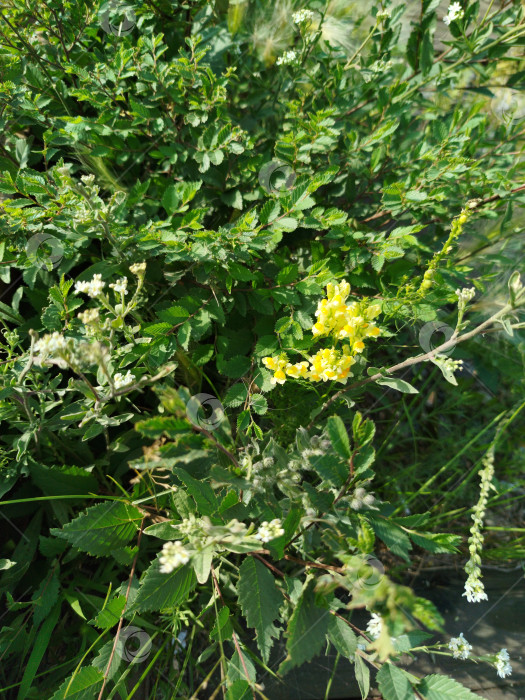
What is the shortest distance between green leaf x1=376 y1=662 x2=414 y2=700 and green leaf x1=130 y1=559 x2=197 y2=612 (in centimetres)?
44

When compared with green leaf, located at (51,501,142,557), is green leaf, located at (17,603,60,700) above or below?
below

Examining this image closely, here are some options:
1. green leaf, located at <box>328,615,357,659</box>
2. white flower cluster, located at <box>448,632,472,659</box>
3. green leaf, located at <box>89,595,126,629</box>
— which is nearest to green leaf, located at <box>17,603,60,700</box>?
green leaf, located at <box>89,595,126,629</box>

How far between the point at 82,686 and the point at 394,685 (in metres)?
0.66

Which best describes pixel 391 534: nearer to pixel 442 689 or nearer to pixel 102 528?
pixel 442 689

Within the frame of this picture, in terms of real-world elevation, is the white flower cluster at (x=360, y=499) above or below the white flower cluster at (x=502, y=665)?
above

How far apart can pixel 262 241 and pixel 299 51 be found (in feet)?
2.26

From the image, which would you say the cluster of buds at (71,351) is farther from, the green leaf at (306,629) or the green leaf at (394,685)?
the green leaf at (394,685)

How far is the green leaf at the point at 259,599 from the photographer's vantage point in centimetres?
92

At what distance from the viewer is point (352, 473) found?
3.13ft

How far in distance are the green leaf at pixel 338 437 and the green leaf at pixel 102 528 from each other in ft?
1.83

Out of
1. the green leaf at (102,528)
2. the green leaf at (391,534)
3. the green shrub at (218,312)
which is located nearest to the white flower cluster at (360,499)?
the green shrub at (218,312)

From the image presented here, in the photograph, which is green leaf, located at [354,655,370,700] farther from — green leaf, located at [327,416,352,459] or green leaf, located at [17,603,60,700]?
green leaf, located at [17,603,60,700]

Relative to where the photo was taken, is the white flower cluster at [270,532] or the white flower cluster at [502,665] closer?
the white flower cluster at [270,532]

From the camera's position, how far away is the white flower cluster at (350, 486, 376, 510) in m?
0.96
